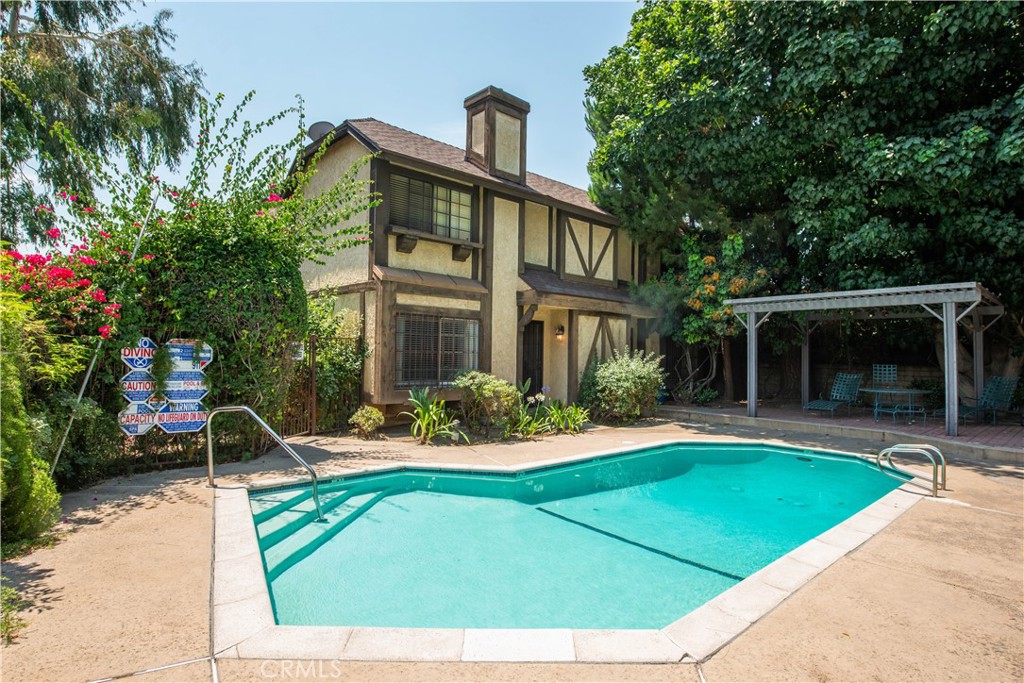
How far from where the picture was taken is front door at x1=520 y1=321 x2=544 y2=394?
43.1 feet

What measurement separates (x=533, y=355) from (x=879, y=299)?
24.3ft

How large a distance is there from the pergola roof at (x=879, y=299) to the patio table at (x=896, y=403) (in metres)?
1.93

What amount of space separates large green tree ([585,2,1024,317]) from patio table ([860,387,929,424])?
2331 mm

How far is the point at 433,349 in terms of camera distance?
10.4m

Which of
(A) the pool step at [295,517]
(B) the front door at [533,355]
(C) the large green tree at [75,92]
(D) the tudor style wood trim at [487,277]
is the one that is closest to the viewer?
(A) the pool step at [295,517]

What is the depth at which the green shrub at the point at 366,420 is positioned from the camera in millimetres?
8977

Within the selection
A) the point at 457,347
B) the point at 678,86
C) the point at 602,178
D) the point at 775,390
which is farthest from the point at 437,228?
the point at 775,390

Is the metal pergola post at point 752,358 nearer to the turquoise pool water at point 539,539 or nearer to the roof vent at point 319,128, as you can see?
the turquoise pool water at point 539,539

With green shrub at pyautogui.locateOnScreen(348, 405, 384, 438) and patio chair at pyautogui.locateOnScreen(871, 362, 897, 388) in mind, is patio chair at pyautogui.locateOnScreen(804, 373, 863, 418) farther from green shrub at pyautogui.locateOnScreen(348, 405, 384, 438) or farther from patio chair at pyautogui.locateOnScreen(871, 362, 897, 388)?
green shrub at pyautogui.locateOnScreen(348, 405, 384, 438)

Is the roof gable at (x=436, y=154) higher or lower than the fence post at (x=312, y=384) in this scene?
higher

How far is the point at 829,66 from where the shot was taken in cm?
1023

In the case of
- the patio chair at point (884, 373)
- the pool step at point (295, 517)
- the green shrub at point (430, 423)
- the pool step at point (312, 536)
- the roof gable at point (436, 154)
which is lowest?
the pool step at point (312, 536)

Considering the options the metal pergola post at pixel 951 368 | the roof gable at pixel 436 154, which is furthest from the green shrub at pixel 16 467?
the metal pergola post at pixel 951 368

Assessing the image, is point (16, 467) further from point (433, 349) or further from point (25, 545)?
point (433, 349)
